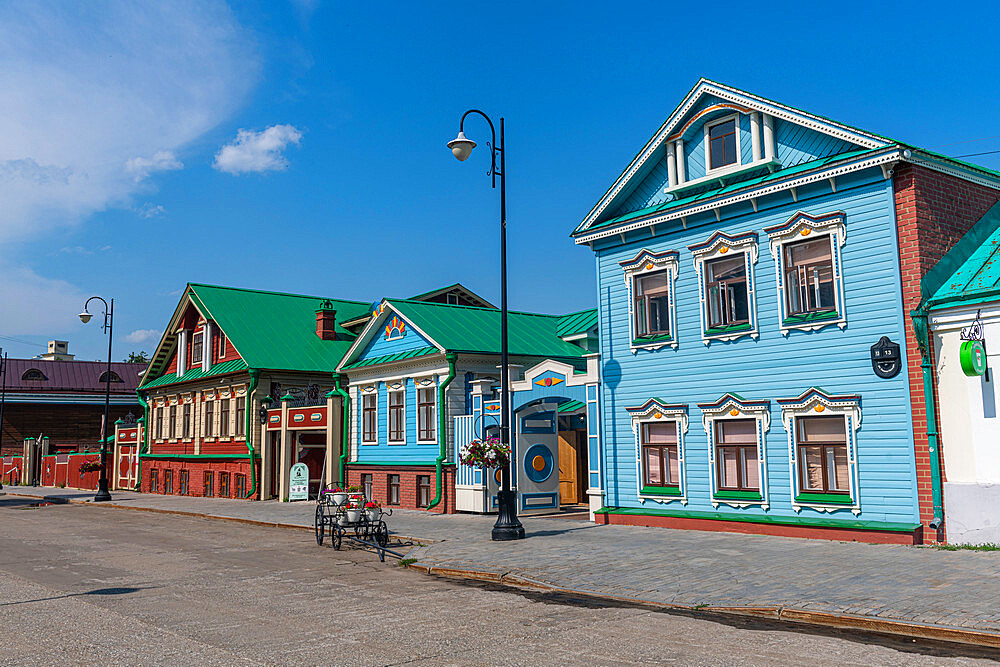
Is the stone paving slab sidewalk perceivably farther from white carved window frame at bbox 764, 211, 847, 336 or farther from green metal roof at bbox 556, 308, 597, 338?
green metal roof at bbox 556, 308, 597, 338

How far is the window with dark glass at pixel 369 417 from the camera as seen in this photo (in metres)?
29.5

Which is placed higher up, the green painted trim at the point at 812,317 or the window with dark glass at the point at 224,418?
the green painted trim at the point at 812,317

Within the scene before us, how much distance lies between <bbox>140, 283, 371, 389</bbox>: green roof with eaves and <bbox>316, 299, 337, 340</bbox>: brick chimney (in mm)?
245

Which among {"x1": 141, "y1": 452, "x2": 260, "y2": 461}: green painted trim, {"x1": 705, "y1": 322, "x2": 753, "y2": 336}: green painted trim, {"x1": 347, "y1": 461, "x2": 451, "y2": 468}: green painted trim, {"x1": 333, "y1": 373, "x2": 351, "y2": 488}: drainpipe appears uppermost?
{"x1": 705, "y1": 322, "x2": 753, "y2": 336}: green painted trim

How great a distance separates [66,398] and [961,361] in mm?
59469

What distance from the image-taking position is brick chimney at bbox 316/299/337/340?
38312 mm

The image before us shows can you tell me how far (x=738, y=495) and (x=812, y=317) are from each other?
160 inches

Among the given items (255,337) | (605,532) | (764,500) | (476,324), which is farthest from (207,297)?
(764,500)

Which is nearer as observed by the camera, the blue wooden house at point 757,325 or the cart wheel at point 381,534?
the blue wooden house at point 757,325

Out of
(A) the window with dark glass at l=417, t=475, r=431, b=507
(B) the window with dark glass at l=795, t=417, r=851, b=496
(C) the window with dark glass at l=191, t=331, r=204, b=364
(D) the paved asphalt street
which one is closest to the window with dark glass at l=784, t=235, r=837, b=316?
(B) the window with dark glass at l=795, t=417, r=851, b=496

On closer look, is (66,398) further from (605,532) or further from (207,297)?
(605,532)

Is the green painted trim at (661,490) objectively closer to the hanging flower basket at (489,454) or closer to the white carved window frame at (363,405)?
the hanging flower basket at (489,454)

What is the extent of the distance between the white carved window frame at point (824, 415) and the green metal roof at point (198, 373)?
78.4 feet

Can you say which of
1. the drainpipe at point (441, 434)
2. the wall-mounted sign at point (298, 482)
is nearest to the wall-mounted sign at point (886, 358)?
the drainpipe at point (441, 434)
